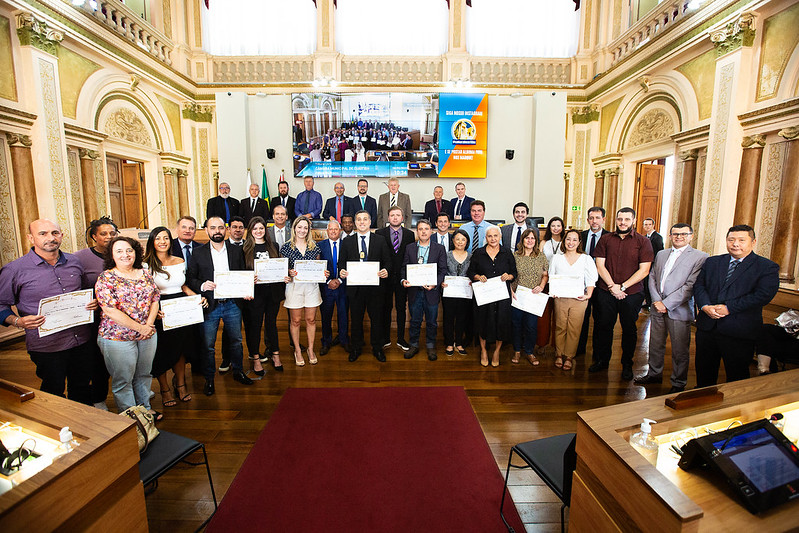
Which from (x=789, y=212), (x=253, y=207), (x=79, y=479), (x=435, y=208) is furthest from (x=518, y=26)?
(x=79, y=479)

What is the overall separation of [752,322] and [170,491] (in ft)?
14.5

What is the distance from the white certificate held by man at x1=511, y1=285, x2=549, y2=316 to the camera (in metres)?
3.70

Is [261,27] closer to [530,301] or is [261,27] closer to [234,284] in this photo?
[234,284]

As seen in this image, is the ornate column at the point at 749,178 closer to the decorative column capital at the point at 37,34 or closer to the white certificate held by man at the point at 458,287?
the white certificate held by man at the point at 458,287

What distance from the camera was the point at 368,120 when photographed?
325 inches

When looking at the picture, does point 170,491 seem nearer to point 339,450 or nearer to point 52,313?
point 339,450

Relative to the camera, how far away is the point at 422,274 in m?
3.89

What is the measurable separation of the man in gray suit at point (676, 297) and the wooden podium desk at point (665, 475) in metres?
1.60

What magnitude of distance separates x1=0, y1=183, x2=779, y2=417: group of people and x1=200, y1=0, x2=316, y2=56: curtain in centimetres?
918

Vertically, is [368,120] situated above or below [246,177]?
above

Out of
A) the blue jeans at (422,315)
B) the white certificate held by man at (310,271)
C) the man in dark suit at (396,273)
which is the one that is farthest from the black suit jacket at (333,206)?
the blue jeans at (422,315)

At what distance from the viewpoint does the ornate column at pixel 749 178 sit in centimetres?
586

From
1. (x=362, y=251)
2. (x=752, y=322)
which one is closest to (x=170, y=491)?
(x=362, y=251)

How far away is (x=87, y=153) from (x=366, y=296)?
714cm
